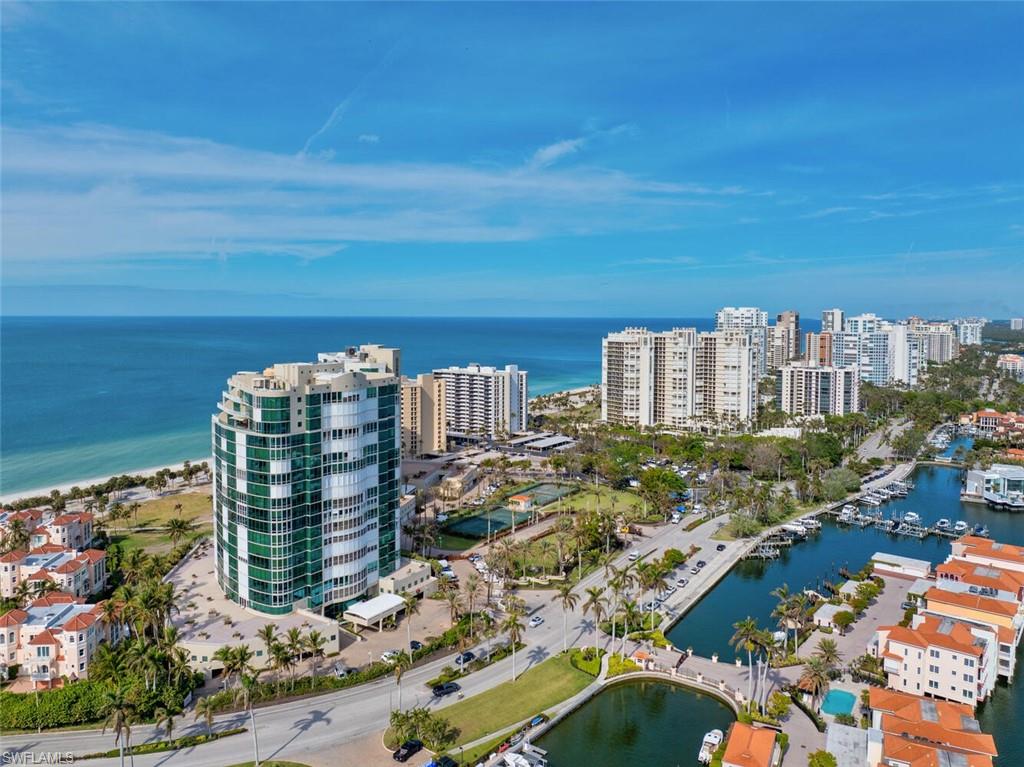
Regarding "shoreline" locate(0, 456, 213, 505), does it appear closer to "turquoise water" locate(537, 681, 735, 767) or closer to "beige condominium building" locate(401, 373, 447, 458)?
"beige condominium building" locate(401, 373, 447, 458)

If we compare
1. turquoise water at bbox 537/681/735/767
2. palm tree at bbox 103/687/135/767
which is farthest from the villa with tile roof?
turquoise water at bbox 537/681/735/767

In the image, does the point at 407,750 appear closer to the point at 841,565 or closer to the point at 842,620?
the point at 842,620

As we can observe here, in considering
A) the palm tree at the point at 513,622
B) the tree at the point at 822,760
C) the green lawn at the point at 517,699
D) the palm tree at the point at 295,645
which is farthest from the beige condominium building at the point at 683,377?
the tree at the point at 822,760

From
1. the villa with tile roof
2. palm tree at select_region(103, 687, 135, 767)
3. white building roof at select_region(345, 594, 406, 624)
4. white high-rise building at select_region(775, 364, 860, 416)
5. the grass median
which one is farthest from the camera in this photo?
white high-rise building at select_region(775, 364, 860, 416)

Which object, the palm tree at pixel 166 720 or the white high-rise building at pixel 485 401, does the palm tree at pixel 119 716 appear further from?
the white high-rise building at pixel 485 401

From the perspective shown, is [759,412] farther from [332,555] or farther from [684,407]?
[332,555]

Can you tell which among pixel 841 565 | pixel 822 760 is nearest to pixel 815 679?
pixel 822 760
